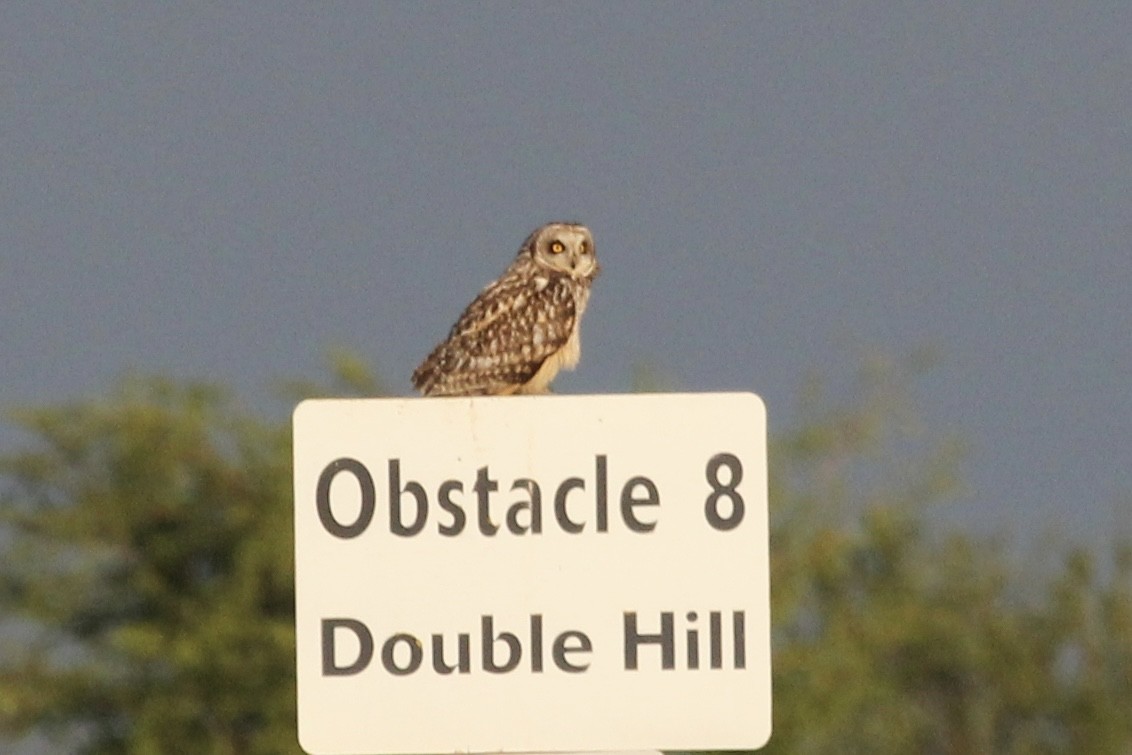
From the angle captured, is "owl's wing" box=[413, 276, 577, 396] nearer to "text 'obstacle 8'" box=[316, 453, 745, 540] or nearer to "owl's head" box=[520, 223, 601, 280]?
"owl's head" box=[520, 223, 601, 280]

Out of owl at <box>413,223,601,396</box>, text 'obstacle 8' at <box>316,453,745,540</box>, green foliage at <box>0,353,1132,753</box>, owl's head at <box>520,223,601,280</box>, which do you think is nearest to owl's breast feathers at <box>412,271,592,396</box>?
owl at <box>413,223,601,396</box>

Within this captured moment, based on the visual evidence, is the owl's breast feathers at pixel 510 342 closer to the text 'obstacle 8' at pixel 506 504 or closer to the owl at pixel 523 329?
the owl at pixel 523 329

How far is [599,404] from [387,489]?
352 millimetres

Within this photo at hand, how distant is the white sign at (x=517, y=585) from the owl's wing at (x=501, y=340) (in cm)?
214

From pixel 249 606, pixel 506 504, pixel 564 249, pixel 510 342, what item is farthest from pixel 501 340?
pixel 249 606

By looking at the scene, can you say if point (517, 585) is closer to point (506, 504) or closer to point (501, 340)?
point (506, 504)

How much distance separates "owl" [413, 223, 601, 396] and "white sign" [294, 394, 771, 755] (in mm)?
2136

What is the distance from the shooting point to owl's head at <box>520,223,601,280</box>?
7809 millimetres

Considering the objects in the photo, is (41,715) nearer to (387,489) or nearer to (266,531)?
(266,531)

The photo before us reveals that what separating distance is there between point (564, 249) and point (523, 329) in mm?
790

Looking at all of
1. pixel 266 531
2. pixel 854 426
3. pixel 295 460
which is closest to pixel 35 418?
pixel 266 531

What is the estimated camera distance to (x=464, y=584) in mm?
4520

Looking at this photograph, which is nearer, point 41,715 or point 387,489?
point 387,489

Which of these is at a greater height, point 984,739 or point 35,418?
point 35,418
